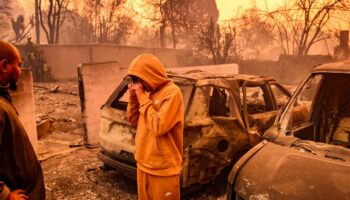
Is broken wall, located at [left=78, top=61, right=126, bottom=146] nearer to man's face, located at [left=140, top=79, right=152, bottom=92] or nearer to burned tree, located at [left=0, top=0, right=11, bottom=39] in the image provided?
man's face, located at [left=140, top=79, right=152, bottom=92]

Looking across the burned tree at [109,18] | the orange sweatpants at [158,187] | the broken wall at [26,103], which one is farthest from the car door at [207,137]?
the burned tree at [109,18]

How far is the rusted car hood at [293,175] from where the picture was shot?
268cm

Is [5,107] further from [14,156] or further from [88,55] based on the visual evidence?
[88,55]

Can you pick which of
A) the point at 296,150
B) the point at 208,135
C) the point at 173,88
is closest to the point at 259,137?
the point at 208,135

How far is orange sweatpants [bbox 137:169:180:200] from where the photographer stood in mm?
2876

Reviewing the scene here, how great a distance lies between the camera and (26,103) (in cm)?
639

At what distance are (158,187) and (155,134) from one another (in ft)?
1.47

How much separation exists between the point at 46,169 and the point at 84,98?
174 centimetres

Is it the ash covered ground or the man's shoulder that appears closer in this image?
the man's shoulder

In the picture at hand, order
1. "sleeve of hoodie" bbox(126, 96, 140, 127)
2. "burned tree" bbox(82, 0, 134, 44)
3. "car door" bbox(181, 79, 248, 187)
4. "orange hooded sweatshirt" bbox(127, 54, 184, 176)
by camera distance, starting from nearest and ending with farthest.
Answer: "orange hooded sweatshirt" bbox(127, 54, 184, 176), "sleeve of hoodie" bbox(126, 96, 140, 127), "car door" bbox(181, 79, 248, 187), "burned tree" bbox(82, 0, 134, 44)

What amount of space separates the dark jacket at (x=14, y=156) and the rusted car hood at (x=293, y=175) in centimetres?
165

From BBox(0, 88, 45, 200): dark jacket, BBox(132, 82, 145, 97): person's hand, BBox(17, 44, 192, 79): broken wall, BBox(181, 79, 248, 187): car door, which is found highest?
BBox(17, 44, 192, 79): broken wall

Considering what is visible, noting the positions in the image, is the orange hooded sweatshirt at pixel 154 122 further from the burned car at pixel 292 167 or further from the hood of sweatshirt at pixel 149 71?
the burned car at pixel 292 167

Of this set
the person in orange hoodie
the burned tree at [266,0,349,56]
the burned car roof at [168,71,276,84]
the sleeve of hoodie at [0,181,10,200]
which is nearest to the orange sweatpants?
the person in orange hoodie
